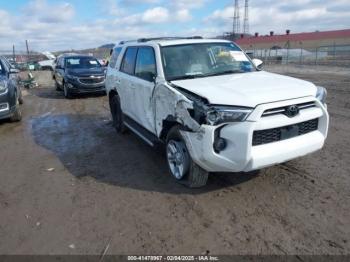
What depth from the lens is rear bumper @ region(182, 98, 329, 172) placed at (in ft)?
13.1

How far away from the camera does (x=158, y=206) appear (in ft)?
14.6

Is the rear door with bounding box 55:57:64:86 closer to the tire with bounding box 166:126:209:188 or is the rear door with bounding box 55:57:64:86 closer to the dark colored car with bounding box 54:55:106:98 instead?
the dark colored car with bounding box 54:55:106:98

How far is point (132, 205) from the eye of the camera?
4.52 meters

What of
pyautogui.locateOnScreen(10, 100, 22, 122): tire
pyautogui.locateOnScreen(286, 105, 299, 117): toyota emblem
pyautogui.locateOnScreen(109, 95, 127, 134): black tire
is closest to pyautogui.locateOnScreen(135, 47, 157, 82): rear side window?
pyautogui.locateOnScreen(109, 95, 127, 134): black tire

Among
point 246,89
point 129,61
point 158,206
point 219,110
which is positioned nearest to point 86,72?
point 129,61

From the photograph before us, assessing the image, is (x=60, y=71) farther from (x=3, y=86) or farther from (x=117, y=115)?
(x=117, y=115)

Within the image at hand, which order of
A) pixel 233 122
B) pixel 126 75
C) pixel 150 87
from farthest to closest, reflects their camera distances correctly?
pixel 126 75 < pixel 150 87 < pixel 233 122

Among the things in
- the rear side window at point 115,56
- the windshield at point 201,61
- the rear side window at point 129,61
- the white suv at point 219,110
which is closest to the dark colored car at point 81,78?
the rear side window at point 115,56

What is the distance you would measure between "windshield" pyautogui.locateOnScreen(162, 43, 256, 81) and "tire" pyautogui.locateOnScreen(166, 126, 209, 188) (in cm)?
93

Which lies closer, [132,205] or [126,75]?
[132,205]

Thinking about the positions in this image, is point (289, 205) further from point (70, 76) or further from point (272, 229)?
point (70, 76)

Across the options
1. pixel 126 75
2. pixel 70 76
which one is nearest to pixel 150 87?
pixel 126 75

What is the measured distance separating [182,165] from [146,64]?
2.04 m

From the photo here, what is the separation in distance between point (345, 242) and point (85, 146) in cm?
524
